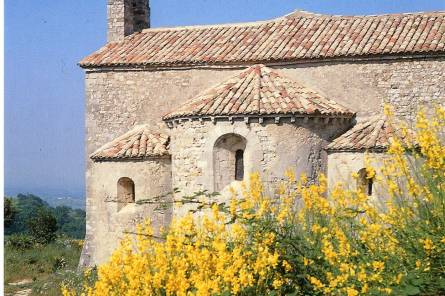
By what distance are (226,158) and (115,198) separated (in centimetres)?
322

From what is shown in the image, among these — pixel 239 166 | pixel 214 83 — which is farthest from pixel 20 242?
pixel 239 166

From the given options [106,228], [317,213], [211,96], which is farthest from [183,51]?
[317,213]

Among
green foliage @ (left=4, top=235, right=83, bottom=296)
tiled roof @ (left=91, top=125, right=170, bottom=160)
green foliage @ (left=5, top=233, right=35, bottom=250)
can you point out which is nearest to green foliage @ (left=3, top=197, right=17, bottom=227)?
green foliage @ (left=5, top=233, right=35, bottom=250)

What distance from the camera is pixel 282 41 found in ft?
57.4

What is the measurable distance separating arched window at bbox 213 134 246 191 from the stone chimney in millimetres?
6171

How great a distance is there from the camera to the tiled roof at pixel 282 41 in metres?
16.2

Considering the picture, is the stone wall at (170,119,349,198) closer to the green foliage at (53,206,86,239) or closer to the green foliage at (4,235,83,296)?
the green foliage at (4,235,83,296)

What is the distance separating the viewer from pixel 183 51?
18.1m

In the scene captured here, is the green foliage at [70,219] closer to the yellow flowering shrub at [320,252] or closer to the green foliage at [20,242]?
the green foliage at [20,242]

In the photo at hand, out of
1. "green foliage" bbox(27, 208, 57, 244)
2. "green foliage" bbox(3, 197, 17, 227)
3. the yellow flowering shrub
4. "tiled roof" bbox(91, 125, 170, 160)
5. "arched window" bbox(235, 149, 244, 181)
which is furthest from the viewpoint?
"green foliage" bbox(3, 197, 17, 227)

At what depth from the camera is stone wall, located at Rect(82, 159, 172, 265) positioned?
16.4m

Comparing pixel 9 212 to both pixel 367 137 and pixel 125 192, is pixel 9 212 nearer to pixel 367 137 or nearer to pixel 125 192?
pixel 125 192

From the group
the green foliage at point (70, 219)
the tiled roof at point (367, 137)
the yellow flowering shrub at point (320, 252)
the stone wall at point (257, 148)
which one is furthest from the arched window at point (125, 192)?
the green foliage at point (70, 219)

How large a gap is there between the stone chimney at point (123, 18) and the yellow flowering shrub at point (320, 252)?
13.3 meters
